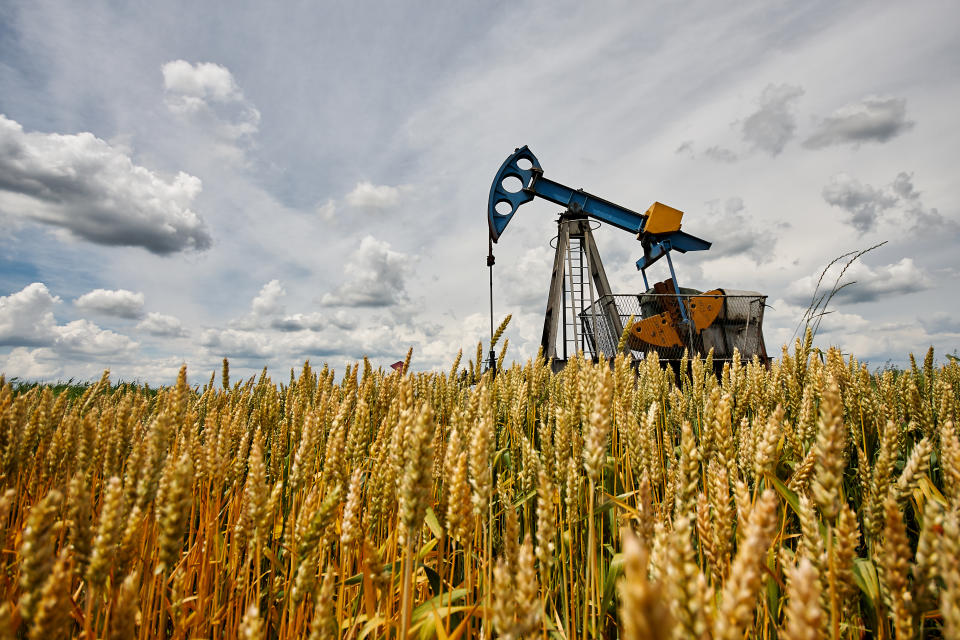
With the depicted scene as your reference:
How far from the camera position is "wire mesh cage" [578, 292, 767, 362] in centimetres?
1082

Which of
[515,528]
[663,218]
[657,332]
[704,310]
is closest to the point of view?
[515,528]

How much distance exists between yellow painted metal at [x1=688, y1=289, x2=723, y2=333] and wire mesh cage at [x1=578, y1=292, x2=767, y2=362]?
0.17ft

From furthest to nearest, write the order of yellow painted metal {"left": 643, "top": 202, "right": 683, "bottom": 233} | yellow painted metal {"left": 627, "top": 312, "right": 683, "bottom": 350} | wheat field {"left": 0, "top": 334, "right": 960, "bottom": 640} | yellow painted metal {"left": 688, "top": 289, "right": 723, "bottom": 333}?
yellow painted metal {"left": 643, "top": 202, "right": 683, "bottom": 233}
yellow painted metal {"left": 688, "top": 289, "right": 723, "bottom": 333}
yellow painted metal {"left": 627, "top": 312, "right": 683, "bottom": 350}
wheat field {"left": 0, "top": 334, "right": 960, "bottom": 640}

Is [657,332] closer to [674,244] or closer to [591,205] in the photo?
[674,244]

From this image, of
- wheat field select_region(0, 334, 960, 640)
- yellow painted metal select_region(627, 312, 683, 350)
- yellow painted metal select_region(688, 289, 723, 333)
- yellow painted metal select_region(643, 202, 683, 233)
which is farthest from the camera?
yellow painted metal select_region(643, 202, 683, 233)

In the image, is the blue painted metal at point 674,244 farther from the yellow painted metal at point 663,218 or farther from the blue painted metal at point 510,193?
the blue painted metal at point 510,193

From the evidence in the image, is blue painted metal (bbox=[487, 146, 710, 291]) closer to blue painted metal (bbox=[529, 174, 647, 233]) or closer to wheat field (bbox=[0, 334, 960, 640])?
blue painted metal (bbox=[529, 174, 647, 233])

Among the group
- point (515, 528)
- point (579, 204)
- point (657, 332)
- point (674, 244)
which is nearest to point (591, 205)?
point (579, 204)

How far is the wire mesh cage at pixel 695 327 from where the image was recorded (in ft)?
35.5

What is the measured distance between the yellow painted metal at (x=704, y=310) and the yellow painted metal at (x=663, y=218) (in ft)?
6.56

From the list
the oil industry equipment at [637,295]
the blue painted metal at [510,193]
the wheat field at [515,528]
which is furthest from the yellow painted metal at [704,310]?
the wheat field at [515,528]

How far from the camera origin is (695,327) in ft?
35.5

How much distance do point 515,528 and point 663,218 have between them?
11873mm

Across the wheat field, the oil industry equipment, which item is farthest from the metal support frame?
the wheat field
